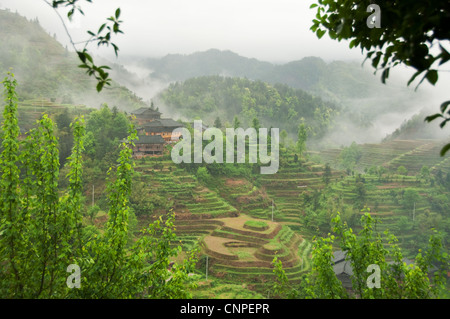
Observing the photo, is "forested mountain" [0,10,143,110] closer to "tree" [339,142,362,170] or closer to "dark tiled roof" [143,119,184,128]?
"dark tiled roof" [143,119,184,128]

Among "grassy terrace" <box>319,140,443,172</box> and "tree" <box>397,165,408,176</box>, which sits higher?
"grassy terrace" <box>319,140,443,172</box>

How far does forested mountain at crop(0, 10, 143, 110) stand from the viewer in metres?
36.1

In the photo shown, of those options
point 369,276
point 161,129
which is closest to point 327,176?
point 161,129

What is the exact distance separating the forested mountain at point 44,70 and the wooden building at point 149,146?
15.4 m

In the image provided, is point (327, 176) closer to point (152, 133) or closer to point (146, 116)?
point (152, 133)

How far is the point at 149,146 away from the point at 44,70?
26926mm

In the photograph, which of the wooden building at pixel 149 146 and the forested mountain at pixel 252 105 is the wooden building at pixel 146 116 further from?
the forested mountain at pixel 252 105

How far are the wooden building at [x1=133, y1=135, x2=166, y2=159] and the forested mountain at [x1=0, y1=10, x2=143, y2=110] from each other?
50.7 ft

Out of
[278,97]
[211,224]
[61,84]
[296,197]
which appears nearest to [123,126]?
[211,224]

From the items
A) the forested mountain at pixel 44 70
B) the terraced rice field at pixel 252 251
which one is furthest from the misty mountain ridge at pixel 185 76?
the terraced rice field at pixel 252 251

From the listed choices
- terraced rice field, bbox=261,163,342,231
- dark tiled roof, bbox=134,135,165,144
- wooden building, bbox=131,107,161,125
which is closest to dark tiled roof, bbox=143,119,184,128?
dark tiled roof, bbox=134,135,165,144

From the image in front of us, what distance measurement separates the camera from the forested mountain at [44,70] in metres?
36.1

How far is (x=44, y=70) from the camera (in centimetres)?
3972
